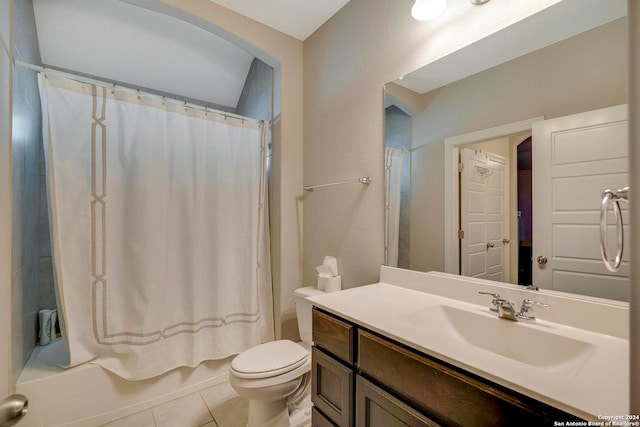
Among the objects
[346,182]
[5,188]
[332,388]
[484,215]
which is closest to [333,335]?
[332,388]

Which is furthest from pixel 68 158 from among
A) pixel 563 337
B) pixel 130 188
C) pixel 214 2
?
pixel 563 337

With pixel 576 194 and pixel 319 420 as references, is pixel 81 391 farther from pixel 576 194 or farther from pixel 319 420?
pixel 576 194

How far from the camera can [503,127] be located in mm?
1119

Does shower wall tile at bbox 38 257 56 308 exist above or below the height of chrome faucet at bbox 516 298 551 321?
below

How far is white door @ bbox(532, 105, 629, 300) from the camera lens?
0.86m

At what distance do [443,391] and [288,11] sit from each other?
87.7 inches

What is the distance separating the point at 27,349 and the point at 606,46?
3.02 meters

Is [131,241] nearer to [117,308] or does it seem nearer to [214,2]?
[117,308]

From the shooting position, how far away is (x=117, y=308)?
1.62 m

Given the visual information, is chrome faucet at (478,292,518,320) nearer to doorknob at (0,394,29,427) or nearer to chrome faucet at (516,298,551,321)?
chrome faucet at (516,298,551,321)

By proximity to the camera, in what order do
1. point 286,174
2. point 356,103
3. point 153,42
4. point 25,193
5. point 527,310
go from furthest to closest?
point 153,42, point 286,174, point 356,103, point 25,193, point 527,310

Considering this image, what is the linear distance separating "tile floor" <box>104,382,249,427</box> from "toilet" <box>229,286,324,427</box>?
0.28 meters

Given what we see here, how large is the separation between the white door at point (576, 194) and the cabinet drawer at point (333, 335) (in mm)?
732

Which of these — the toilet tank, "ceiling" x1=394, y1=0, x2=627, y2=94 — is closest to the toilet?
the toilet tank
